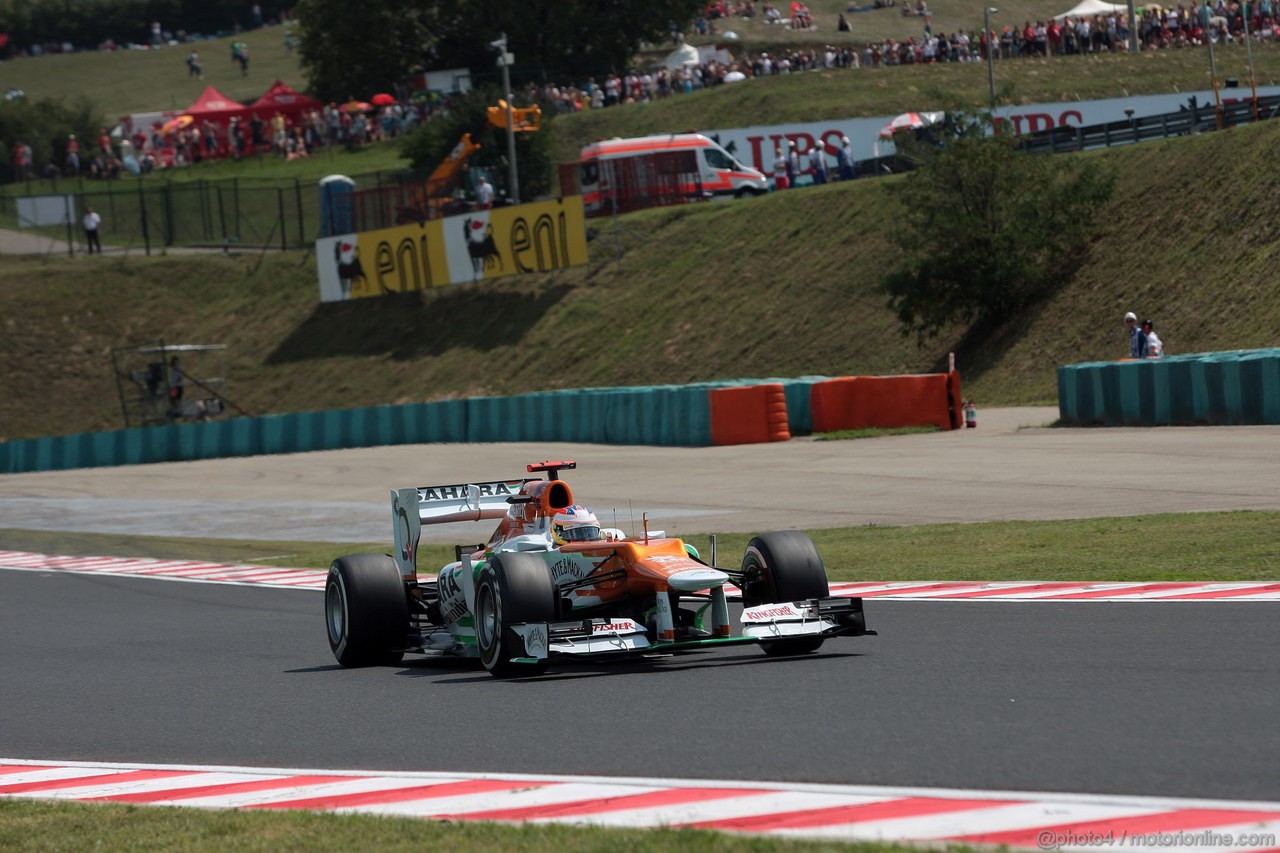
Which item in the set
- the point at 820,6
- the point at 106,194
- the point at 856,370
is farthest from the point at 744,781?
the point at 820,6

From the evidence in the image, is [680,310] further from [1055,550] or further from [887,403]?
[1055,550]

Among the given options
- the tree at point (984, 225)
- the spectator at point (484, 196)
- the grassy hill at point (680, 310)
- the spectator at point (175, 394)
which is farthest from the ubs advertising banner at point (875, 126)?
the spectator at point (175, 394)

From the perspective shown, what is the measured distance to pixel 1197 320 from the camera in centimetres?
3378

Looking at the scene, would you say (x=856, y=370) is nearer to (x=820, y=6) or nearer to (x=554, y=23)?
(x=554, y=23)

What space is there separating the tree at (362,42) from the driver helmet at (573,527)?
77492 millimetres

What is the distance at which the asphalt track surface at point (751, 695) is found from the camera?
6789 mm

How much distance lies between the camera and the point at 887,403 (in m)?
31.0

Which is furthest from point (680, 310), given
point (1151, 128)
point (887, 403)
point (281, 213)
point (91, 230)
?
point (91, 230)

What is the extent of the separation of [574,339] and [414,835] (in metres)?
41.8

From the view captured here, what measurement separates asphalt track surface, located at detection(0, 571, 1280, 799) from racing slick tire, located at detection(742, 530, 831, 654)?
330 mm

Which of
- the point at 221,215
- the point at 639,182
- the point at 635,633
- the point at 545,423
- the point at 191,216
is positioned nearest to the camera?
the point at 635,633

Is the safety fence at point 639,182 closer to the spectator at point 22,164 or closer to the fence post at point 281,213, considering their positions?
the fence post at point 281,213

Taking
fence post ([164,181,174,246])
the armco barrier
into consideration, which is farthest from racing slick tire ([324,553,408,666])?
fence post ([164,181,174,246])

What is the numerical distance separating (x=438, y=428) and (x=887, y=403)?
12.0 meters
